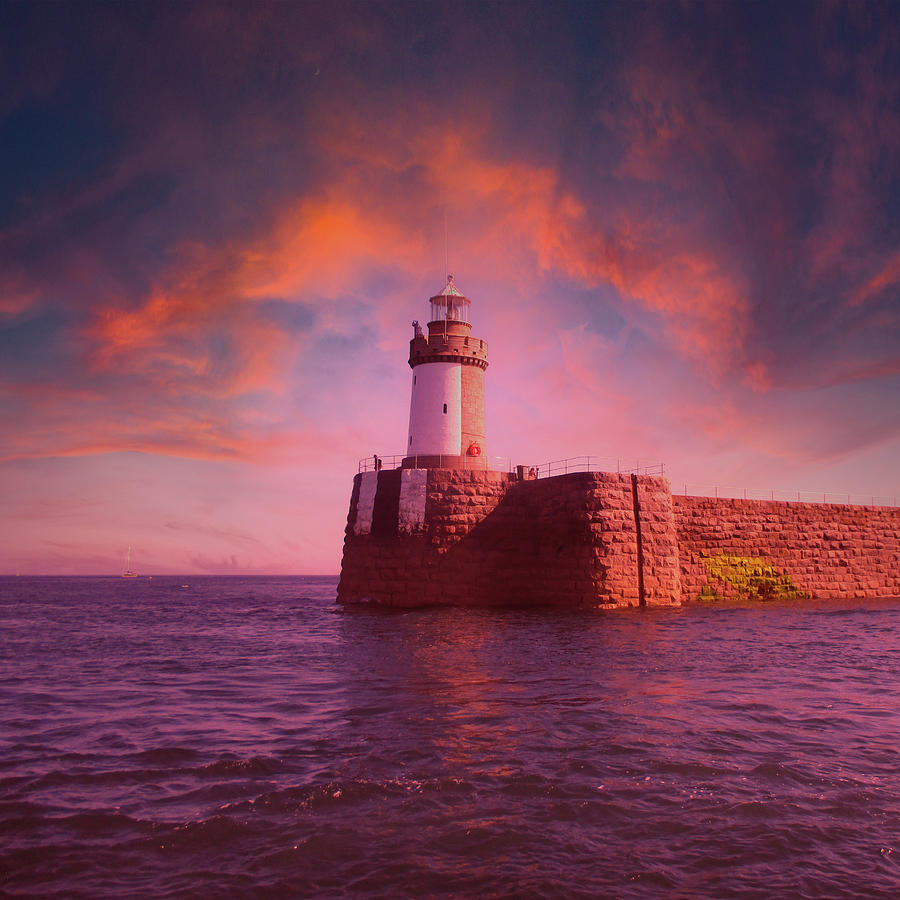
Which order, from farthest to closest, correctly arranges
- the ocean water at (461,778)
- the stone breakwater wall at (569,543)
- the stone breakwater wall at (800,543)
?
the stone breakwater wall at (800,543), the stone breakwater wall at (569,543), the ocean water at (461,778)

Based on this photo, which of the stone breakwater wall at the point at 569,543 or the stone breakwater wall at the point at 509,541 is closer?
the stone breakwater wall at the point at 509,541

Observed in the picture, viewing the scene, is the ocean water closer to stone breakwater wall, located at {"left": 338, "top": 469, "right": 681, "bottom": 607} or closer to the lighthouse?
stone breakwater wall, located at {"left": 338, "top": 469, "right": 681, "bottom": 607}

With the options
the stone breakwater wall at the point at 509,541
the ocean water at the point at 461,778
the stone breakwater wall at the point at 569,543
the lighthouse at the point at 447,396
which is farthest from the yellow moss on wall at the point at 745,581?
the ocean water at the point at 461,778

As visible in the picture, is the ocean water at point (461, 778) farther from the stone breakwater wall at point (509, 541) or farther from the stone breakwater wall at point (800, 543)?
the stone breakwater wall at point (800, 543)

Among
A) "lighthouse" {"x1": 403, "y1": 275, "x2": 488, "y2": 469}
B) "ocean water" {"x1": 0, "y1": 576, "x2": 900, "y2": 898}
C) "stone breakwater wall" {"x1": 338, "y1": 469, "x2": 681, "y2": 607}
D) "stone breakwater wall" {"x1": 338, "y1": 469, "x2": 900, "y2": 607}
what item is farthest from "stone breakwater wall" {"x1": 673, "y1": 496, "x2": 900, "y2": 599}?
"ocean water" {"x1": 0, "y1": 576, "x2": 900, "y2": 898}

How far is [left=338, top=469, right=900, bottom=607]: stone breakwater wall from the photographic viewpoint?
72.6 feet

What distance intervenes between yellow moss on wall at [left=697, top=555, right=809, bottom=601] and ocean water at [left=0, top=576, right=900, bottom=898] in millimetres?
13754

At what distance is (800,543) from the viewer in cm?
2831

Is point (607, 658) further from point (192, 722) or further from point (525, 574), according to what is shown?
point (525, 574)

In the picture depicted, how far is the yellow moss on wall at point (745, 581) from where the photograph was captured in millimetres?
25500

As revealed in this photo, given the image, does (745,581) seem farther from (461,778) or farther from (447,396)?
(461,778)

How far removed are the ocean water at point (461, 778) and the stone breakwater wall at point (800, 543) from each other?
535 inches

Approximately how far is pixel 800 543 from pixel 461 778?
88.9 ft

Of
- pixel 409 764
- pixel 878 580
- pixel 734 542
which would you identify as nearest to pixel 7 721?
pixel 409 764
